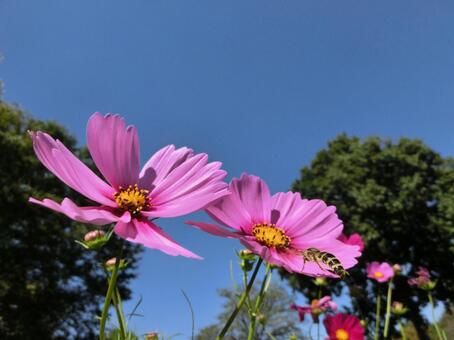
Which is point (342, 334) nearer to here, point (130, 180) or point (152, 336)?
point (152, 336)

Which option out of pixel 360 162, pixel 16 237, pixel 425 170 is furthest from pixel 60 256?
pixel 425 170

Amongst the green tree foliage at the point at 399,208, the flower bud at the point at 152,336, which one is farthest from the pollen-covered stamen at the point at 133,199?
the green tree foliage at the point at 399,208

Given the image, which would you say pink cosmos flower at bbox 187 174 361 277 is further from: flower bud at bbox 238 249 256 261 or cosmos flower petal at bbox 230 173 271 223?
flower bud at bbox 238 249 256 261

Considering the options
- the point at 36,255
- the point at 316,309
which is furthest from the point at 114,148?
the point at 36,255

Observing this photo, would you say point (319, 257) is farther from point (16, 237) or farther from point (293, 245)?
point (16, 237)

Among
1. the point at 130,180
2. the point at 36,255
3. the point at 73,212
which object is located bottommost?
the point at 73,212

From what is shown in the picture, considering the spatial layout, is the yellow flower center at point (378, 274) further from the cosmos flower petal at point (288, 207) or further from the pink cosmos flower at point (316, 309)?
the cosmos flower petal at point (288, 207)

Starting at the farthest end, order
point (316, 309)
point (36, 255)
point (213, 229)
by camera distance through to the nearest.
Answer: point (36, 255)
point (316, 309)
point (213, 229)
